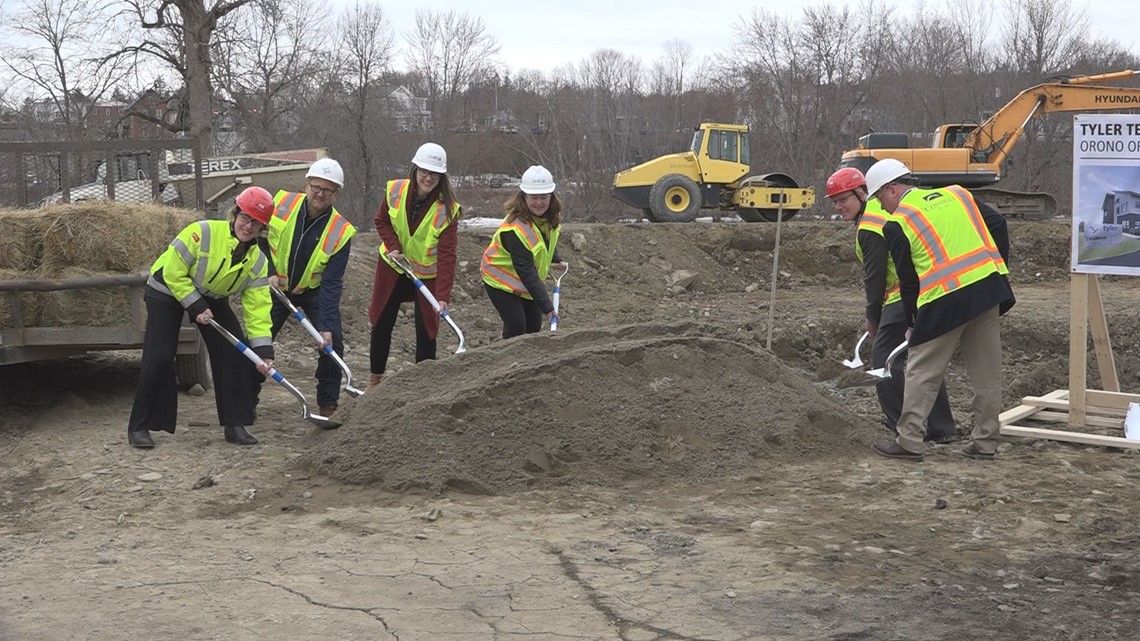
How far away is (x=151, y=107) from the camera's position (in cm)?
3075

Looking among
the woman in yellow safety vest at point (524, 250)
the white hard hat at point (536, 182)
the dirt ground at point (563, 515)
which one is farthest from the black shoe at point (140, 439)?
the white hard hat at point (536, 182)

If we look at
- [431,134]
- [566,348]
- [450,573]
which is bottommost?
[450,573]

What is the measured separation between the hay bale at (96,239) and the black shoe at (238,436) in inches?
57.9

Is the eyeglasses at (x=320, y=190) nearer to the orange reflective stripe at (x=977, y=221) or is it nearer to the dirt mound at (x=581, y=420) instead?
the dirt mound at (x=581, y=420)

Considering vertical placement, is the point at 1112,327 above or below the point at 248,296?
below

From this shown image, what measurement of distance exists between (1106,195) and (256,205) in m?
5.18

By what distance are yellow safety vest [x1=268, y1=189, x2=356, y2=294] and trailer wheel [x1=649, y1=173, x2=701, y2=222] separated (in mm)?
15036

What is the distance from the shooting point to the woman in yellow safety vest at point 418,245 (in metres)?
7.68

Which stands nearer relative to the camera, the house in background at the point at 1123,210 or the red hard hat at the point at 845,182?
the red hard hat at the point at 845,182

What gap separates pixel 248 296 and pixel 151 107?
26.0 metres

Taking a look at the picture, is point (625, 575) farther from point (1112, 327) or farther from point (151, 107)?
point (151, 107)

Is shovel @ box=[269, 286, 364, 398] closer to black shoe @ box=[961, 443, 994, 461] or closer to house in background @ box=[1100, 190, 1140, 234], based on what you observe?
black shoe @ box=[961, 443, 994, 461]

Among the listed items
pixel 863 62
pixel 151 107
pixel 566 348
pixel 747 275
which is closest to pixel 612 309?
pixel 747 275

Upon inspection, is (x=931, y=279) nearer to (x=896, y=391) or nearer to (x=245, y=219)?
(x=896, y=391)
